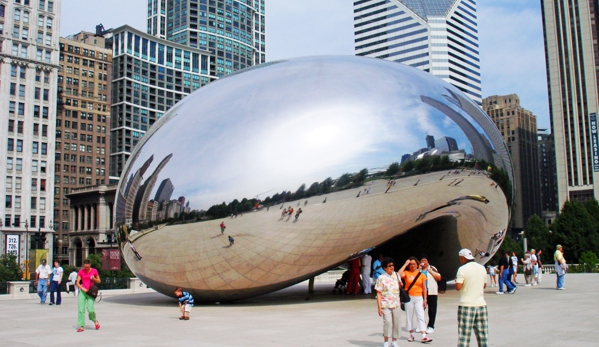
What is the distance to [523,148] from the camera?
595 ft

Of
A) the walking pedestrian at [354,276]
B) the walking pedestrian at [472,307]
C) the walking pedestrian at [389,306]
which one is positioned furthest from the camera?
the walking pedestrian at [354,276]

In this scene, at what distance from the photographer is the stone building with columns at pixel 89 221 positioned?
110812mm

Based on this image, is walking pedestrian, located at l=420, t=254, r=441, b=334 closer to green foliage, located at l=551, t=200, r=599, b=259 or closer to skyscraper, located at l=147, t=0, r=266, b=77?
green foliage, located at l=551, t=200, r=599, b=259

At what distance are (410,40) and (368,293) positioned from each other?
177156 mm

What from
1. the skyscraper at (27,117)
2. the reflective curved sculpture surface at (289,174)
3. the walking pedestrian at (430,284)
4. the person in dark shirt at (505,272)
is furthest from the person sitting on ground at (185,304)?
the skyscraper at (27,117)

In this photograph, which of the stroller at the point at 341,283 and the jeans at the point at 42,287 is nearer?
the jeans at the point at 42,287

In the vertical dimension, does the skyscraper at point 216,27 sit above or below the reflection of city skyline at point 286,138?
above

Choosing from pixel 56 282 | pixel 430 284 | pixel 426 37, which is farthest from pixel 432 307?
pixel 426 37

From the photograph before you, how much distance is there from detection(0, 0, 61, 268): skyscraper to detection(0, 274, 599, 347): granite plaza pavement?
79.4 m

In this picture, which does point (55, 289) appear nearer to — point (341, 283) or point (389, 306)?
point (341, 283)

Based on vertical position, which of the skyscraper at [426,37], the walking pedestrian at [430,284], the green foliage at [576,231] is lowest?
the walking pedestrian at [430,284]

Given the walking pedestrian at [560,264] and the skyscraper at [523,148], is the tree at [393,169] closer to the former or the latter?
the walking pedestrian at [560,264]

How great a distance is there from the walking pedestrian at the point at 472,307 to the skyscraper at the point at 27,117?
89.6m

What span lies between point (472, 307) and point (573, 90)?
14649 centimetres
